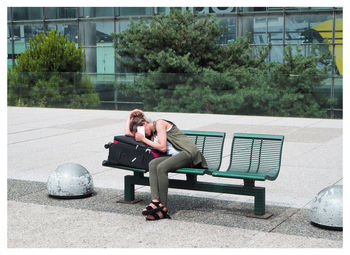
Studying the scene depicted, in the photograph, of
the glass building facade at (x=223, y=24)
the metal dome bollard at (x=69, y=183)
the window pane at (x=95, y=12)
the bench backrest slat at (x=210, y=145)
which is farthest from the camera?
the window pane at (x=95, y=12)

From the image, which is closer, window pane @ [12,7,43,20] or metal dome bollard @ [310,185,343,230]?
metal dome bollard @ [310,185,343,230]

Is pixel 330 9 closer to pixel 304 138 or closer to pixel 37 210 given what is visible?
pixel 304 138

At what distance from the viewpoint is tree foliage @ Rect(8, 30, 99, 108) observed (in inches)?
886

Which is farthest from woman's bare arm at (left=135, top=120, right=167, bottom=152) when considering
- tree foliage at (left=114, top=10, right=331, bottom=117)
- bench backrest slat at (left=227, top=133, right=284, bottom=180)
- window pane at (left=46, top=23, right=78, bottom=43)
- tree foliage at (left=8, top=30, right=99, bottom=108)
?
window pane at (left=46, top=23, right=78, bottom=43)

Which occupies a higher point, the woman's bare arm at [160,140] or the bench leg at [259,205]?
the woman's bare arm at [160,140]

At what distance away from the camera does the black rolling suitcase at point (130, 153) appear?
245 inches

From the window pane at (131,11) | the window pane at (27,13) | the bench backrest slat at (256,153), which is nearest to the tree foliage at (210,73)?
the window pane at (131,11)

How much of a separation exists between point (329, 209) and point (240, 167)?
4.11 ft

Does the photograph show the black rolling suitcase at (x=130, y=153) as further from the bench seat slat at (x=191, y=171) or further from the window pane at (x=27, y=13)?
the window pane at (x=27, y=13)

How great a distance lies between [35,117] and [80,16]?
Result: 41.0 feet

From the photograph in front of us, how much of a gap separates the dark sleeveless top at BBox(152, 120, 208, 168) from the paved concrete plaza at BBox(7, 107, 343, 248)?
0.56 metres

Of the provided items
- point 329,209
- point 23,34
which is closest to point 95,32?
point 23,34

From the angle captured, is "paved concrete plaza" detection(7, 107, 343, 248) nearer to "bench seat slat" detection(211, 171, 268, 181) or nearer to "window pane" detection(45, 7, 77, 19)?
"bench seat slat" detection(211, 171, 268, 181)

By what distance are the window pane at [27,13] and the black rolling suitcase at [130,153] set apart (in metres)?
25.6
